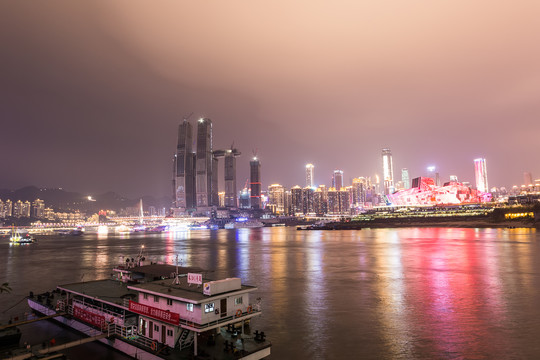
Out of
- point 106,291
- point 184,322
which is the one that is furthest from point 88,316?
point 184,322

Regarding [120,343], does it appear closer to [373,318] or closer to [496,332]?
[373,318]

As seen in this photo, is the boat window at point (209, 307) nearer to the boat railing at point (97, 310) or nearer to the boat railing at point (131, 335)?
the boat railing at point (131, 335)

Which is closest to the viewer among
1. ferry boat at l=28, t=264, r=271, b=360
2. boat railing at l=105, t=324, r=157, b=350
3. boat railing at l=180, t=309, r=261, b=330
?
boat railing at l=180, t=309, r=261, b=330

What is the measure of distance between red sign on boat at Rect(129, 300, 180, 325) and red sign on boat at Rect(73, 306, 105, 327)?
5261mm

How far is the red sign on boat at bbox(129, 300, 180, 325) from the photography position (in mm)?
21741

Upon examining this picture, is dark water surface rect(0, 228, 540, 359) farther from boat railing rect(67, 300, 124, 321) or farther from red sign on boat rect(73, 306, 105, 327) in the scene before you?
boat railing rect(67, 300, 124, 321)

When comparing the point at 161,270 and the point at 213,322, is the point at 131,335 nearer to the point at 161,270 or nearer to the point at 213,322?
the point at 213,322

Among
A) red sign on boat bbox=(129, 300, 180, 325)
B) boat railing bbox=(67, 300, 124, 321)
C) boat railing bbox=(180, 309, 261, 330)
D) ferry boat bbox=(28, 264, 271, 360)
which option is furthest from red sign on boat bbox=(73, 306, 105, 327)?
boat railing bbox=(180, 309, 261, 330)

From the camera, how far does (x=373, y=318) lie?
3250 centimetres

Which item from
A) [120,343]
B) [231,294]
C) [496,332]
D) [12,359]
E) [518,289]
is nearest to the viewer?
[12,359]

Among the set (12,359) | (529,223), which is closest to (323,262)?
(12,359)

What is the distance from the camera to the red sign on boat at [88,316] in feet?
92.2

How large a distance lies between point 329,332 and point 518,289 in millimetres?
28558

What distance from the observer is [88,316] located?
98.3 ft
